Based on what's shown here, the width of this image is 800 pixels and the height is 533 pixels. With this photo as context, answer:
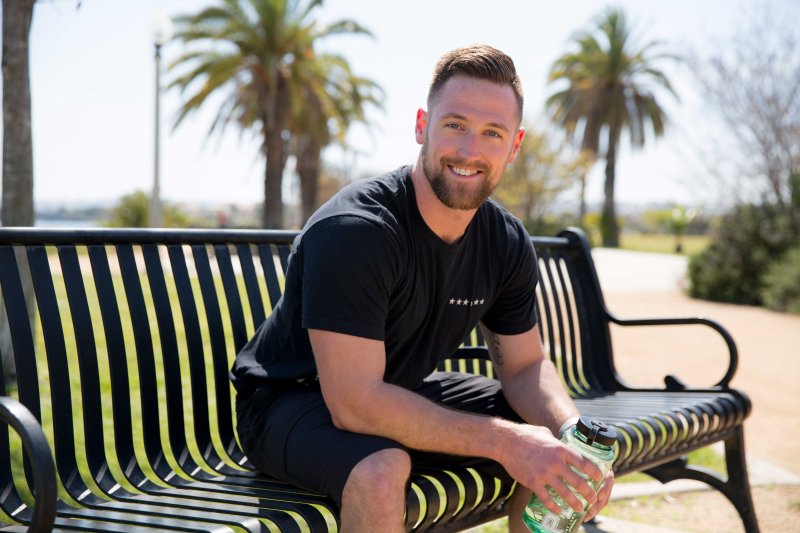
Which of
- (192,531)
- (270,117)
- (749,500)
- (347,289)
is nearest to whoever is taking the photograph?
(192,531)

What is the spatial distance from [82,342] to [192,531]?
788 mm

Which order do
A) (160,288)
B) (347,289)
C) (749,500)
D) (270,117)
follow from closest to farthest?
(347,289) → (160,288) → (749,500) → (270,117)

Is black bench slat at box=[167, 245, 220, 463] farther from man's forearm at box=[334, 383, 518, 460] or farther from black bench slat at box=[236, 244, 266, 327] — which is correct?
man's forearm at box=[334, 383, 518, 460]

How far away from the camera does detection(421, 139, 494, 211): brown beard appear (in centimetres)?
253

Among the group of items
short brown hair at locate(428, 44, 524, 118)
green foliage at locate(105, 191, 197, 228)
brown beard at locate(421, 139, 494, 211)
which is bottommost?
green foliage at locate(105, 191, 197, 228)

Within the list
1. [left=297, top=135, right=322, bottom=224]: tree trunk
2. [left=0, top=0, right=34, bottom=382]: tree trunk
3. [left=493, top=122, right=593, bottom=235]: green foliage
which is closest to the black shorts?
[left=0, top=0, right=34, bottom=382]: tree trunk

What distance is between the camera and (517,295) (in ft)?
9.48

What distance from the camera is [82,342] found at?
2486mm

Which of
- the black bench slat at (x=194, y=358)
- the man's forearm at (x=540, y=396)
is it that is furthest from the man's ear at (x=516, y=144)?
the black bench slat at (x=194, y=358)

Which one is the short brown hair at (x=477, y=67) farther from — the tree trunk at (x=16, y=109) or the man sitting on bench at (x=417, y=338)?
the tree trunk at (x=16, y=109)

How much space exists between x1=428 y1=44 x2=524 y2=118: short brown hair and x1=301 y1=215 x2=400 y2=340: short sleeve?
0.61 m

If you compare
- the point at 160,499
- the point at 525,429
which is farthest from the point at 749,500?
the point at 160,499

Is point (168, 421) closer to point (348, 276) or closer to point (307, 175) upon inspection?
point (348, 276)

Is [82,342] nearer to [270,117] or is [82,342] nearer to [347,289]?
[347,289]
